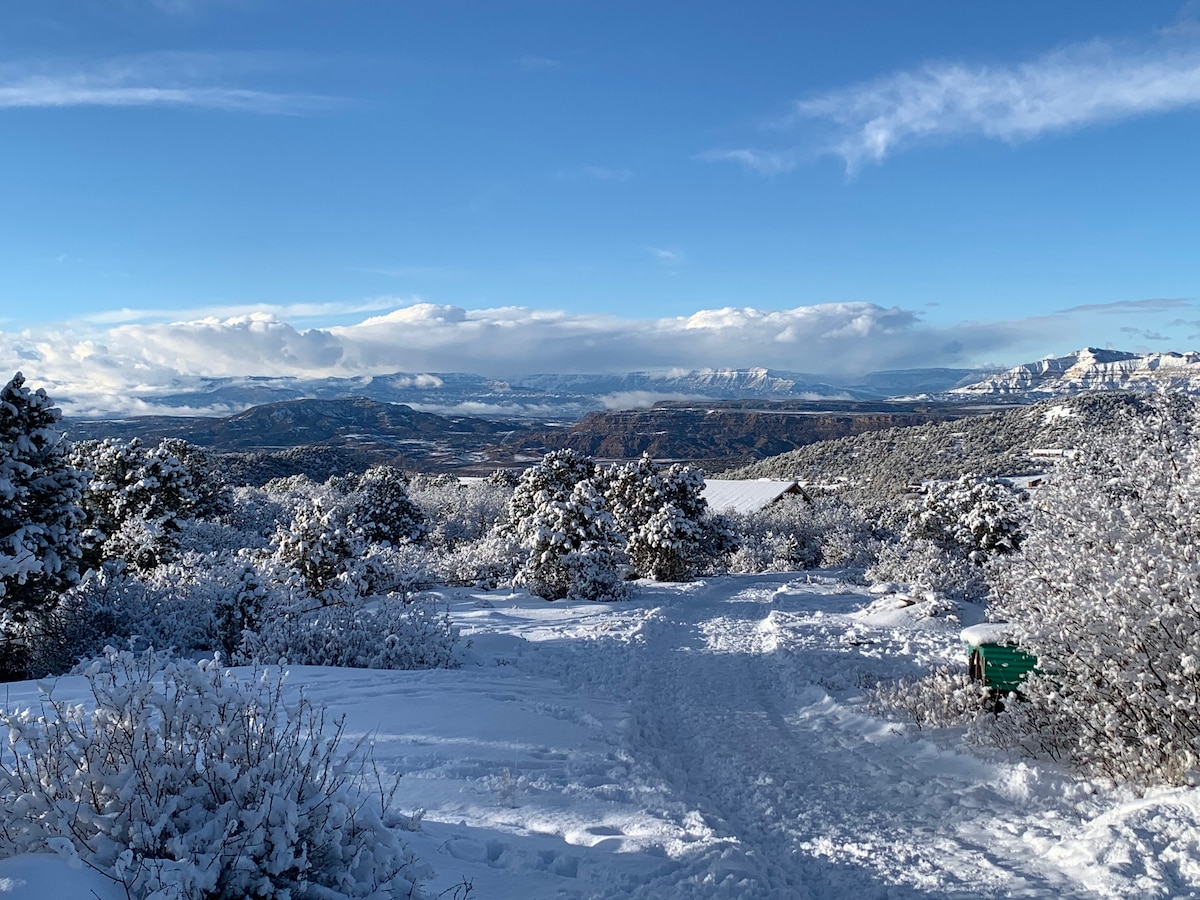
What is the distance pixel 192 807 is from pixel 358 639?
8.05 meters

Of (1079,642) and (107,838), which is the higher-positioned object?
(107,838)

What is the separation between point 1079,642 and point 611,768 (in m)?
4.59

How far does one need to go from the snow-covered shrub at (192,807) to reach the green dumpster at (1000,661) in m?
7.74

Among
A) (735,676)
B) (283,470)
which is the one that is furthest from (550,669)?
(283,470)

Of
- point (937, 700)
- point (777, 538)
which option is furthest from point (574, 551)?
point (777, 538)

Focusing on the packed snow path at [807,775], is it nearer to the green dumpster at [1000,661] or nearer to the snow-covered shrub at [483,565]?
the green dumpster at [1000,661]

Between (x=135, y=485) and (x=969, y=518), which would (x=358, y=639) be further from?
(x=969, y=518)

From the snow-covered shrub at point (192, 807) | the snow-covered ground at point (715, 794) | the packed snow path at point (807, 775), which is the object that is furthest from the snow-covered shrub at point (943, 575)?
the snow-covered shrub at point (192, 807)

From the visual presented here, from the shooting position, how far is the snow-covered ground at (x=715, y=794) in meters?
4.80

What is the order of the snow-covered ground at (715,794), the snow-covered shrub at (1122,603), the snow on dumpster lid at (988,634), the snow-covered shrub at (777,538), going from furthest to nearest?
the snow-covered shrub at (777,538) < the snow on dumpster lid at (988,634) < the snow-covered shrub at (1122,603) < the snow-covered ground at (715,794)

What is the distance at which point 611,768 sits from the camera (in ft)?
23.6

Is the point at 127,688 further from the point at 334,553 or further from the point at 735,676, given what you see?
the point at 334,553

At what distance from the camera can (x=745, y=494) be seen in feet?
141

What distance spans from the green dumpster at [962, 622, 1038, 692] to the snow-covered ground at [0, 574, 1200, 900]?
2.87ft
